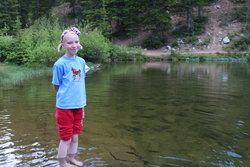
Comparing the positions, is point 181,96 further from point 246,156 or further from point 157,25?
point 157,25

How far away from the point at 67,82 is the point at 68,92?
0.12 m

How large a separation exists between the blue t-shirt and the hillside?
99.3 ft

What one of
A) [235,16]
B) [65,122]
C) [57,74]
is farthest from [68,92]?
[235,16]

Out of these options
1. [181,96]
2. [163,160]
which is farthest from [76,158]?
[181,96]

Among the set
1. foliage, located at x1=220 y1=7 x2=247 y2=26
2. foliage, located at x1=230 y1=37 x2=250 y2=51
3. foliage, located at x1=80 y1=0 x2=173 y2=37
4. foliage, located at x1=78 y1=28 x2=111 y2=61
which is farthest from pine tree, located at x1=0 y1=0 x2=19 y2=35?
foliage, located at x1=230 y1=37 x2=250 y2=51

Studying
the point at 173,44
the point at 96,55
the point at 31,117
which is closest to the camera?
the point at 31,117

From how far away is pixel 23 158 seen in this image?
3650mm

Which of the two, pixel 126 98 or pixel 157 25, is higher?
pixel 157 25

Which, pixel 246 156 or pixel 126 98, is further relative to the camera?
pixel 126 98

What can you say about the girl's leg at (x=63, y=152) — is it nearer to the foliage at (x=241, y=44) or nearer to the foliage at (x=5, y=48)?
the foliage at (x=5, y=48)

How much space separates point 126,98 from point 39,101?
248cm

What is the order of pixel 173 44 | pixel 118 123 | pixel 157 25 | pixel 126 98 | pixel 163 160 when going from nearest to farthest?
pixel 163 160 < pixel 118 123 < pixel 126 98 < pixel 173 44 < pixel 157 25

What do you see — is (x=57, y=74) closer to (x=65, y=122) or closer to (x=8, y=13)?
(x=65, y=122)

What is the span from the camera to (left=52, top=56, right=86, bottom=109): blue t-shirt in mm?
3293
